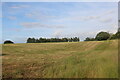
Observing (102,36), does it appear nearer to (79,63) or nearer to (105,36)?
(105,36)

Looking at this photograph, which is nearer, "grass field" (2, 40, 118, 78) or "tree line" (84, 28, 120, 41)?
"grass field" (2, 40, 118, 78)

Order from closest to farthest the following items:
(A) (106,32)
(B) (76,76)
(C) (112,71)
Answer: (C) (112,71), (B) (76,76), (A) (106,32)

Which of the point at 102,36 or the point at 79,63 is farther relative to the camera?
the point at 102,36

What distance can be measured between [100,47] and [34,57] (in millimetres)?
2090

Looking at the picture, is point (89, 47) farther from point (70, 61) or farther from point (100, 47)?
point (70, 61)

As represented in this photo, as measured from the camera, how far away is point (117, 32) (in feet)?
7.07

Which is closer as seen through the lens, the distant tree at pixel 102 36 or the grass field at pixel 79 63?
the grass field at pixel 79 63

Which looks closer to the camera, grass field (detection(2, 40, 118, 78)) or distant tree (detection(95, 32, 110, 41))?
grass field (detection(2, 40, 118, 78))

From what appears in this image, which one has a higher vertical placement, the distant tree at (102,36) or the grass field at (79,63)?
the distant tree at (102,36)

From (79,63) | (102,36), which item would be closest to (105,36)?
(102,36)

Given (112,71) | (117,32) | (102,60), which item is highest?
(117,32)

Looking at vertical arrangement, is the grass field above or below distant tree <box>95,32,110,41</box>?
below

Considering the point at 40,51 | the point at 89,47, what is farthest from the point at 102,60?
the point at 40,51

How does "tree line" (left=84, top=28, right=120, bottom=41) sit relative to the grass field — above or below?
above
